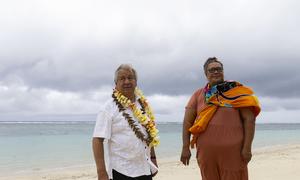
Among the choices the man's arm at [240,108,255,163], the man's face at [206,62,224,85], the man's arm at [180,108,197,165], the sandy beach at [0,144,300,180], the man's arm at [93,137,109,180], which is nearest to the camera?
the man's arm at [93,137,109,180]

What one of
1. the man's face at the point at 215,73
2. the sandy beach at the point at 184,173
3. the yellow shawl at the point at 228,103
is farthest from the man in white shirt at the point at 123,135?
the sandy beach at the point at 184,173

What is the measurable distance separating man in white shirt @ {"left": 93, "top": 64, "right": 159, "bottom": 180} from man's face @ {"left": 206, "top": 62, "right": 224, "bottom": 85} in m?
0.88

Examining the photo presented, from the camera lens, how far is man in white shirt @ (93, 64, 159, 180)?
9.13 feet

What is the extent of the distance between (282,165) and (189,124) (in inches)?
218

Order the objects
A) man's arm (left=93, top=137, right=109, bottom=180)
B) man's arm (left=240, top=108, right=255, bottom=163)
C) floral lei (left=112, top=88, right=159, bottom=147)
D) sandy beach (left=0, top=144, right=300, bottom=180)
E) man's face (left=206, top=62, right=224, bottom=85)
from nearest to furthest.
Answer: man's arm (left=93, top=137, right=109, bottom=180) → floral lei (left=112, top=88, right=159, bottom=147) → man's arm (left=240, top=108, right=255, bottom=163) → man's face (left=206, top=62, right=224, bottom=85) → sandy beach (left=0, top=144, right=300, bottom=180)

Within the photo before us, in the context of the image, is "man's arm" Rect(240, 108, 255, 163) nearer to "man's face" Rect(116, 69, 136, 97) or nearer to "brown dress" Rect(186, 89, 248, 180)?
"brown dress" Rect(186, 89, 248, 180)

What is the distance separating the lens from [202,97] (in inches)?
141

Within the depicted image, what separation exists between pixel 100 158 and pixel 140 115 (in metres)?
0.45

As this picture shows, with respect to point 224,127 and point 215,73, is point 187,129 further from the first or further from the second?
point 215,73

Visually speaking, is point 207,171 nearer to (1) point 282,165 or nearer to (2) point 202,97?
(2) point 202,97

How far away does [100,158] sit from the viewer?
277cm

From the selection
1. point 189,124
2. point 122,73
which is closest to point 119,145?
point 122,73

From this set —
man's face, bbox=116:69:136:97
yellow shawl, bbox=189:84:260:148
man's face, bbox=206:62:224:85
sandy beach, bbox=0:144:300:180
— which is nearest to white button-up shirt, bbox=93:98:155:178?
man's face, bbox=116:69:136:97

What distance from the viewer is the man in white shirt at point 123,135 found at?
2.78 m
